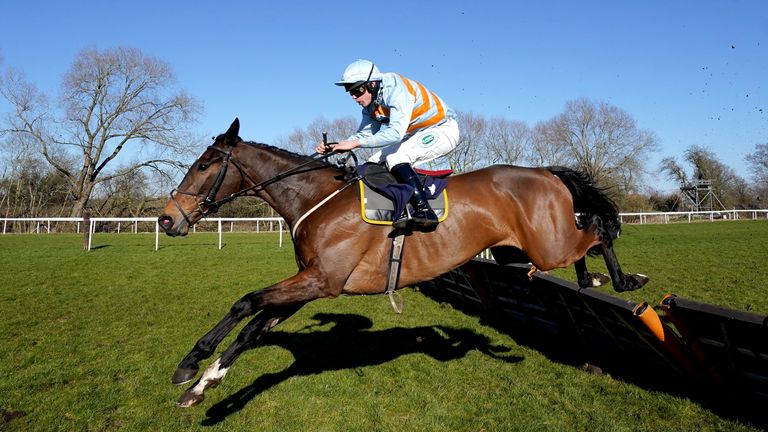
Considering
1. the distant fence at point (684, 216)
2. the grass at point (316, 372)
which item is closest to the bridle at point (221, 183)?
the grass at point (316, 372)

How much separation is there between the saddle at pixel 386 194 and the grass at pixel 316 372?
78.0 inches

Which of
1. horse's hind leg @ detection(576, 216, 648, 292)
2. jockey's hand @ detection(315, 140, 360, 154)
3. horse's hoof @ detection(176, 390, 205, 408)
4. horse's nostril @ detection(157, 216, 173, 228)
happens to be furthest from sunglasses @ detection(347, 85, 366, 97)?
horse's hoof @ detection(176, 390, 205, 408)

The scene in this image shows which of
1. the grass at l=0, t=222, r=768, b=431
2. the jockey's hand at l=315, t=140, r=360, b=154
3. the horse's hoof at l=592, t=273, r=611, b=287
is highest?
the jockey's hand at l=315, t=140, r=360, b=154

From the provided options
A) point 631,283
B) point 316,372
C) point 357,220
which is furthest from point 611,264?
point 316,372

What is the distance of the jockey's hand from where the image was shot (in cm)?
496

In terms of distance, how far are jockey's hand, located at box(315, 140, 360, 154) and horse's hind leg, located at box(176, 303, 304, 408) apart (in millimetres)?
1589

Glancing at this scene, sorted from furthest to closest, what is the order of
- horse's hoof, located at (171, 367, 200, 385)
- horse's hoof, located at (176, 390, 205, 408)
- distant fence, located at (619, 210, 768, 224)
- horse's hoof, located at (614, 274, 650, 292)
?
distant fence, located at (619, 210, 768, 224), horse's hoof, located at (614, 274, 650, 292), horse's hoof, located at (176, 390, 205, 408), horse's hoof, located at (171, 367, 200, 385)

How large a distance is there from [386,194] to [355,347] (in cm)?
333

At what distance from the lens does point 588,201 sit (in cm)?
569

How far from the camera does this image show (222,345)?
750 centimetres

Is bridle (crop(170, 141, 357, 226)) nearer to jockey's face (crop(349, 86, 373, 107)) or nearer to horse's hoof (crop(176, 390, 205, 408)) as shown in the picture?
jockey's face (crop(349, 86, 373, 107))

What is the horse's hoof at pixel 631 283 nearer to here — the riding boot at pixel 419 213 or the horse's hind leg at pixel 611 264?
the horse's hind leg at pixel 611 264

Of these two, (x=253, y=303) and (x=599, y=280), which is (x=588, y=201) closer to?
(x=599, y=280)

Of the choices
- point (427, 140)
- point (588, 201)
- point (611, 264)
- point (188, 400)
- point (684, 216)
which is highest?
point (684, 216)
